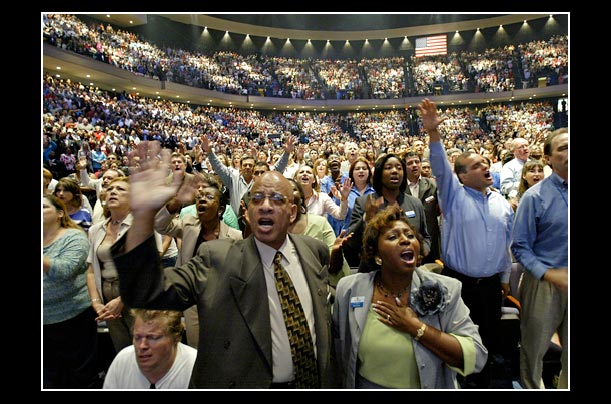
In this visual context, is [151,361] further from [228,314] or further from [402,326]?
[402,326]

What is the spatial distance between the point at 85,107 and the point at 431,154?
53.8 ft

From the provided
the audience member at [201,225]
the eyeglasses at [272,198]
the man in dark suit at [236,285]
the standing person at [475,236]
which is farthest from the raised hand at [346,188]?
the eyeglasses at [272,198]

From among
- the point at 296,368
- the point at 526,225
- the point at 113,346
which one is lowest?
the point at 113,346

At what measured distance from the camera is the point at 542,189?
2.44 metres

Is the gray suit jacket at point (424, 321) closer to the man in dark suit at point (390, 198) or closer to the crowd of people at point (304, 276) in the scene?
the crowd of people at point (304, 276)

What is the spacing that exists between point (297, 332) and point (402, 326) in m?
A: 0.47

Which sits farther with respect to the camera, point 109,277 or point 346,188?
point 346,188

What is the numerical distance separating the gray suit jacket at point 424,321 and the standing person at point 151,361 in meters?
0.83

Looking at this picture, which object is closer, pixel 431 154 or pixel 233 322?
pixel 233 322

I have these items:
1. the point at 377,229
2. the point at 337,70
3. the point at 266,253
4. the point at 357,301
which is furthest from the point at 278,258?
the point at 337,70

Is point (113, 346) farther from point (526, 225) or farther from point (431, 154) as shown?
point (526, 225)

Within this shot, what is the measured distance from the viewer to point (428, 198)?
411 centimetres

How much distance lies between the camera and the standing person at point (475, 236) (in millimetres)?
2727
